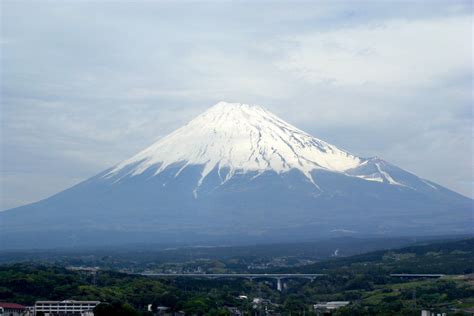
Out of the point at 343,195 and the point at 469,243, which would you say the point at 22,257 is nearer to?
the point at 469,243

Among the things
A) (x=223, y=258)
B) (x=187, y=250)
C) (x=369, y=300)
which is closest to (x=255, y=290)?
(x=369, y=300)

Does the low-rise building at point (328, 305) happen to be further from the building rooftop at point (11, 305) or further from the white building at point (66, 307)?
the building rooftop at point (11, 305)

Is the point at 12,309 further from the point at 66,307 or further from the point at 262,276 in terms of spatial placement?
the point at 262,276

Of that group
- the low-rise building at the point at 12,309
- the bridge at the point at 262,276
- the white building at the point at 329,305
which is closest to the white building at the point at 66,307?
the low-rise building at the point at 12,309

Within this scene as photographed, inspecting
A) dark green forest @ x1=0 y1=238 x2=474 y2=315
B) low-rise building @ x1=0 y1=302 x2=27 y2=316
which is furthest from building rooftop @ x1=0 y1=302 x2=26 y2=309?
dark green forest @ x1=0 y1=238 x2=474 y2=315

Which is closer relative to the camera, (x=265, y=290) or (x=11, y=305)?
(x=11, y=305)

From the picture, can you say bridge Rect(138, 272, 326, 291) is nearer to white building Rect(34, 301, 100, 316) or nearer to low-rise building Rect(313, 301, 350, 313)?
low-rise building Rect(313, 301, 350, 313)

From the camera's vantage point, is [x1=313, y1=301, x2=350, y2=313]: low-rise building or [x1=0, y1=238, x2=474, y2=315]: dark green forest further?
[x1=313, y1=301, x2=350, y2=313]: low-rise building

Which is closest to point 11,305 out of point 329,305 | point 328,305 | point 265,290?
point 328,305
